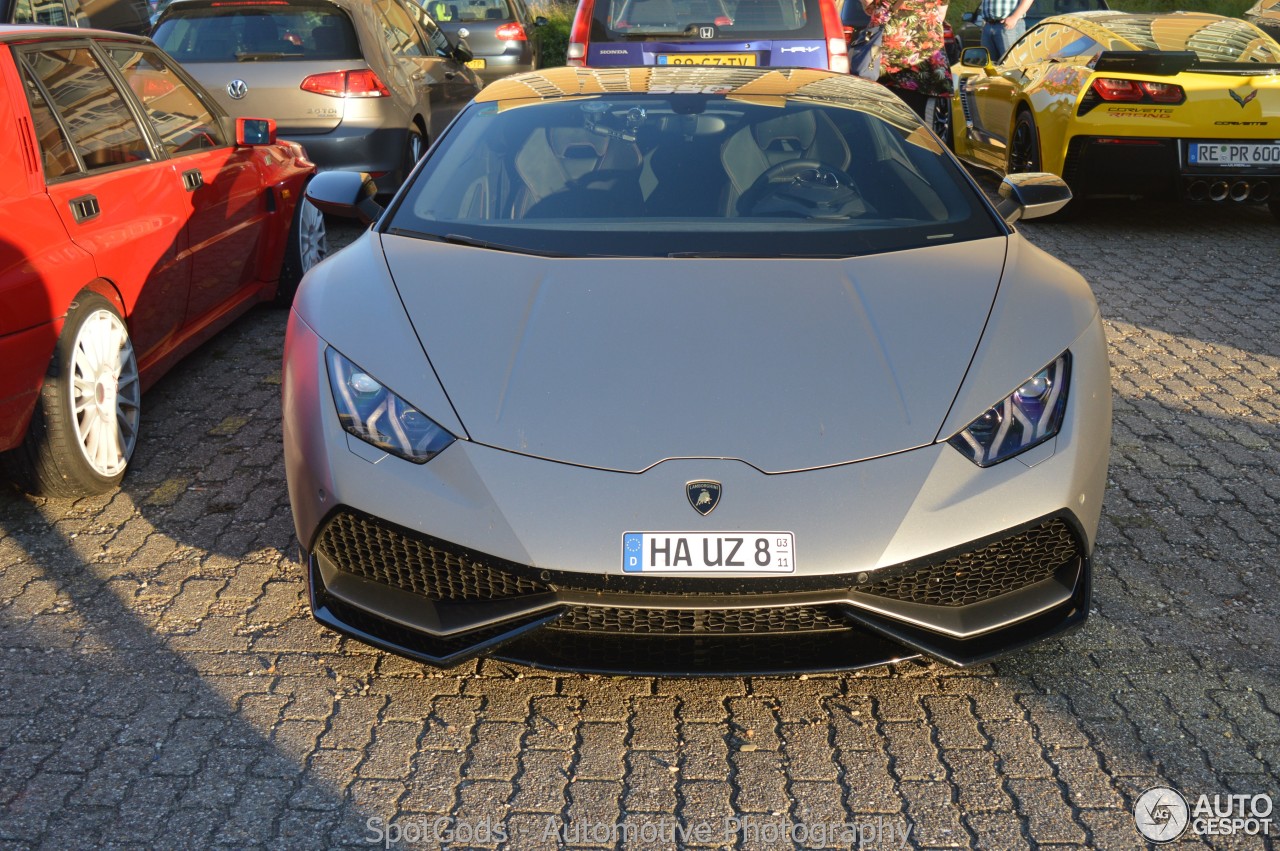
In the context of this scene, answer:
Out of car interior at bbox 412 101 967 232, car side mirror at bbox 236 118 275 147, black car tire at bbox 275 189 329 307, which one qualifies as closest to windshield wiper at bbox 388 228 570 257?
car interior at bbox 412 101 967 232

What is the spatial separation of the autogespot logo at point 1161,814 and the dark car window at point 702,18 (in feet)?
22.5

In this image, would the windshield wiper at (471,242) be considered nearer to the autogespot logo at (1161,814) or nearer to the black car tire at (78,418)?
the black car tire at (78,418)

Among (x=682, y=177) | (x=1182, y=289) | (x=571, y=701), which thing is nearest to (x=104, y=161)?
(x=682, y=177)

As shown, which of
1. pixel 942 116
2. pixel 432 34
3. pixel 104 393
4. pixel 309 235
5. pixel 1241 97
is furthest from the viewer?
pixel 942 116

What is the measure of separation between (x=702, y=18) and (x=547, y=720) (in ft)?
22.5

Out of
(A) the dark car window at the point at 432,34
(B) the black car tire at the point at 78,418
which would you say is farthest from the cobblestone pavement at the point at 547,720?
(A) the dark car window at the point at 432,34

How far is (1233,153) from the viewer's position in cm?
807

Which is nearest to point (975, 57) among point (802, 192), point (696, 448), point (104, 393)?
point (802, 192)

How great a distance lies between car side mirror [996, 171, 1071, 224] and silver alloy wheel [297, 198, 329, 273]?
11.7ft

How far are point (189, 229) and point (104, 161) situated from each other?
54 cm

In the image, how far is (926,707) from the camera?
125 inches

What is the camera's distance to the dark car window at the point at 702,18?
884cm

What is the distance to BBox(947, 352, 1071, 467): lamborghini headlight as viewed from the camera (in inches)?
118

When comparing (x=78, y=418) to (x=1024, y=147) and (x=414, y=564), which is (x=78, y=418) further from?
(x=1024, y=147)
